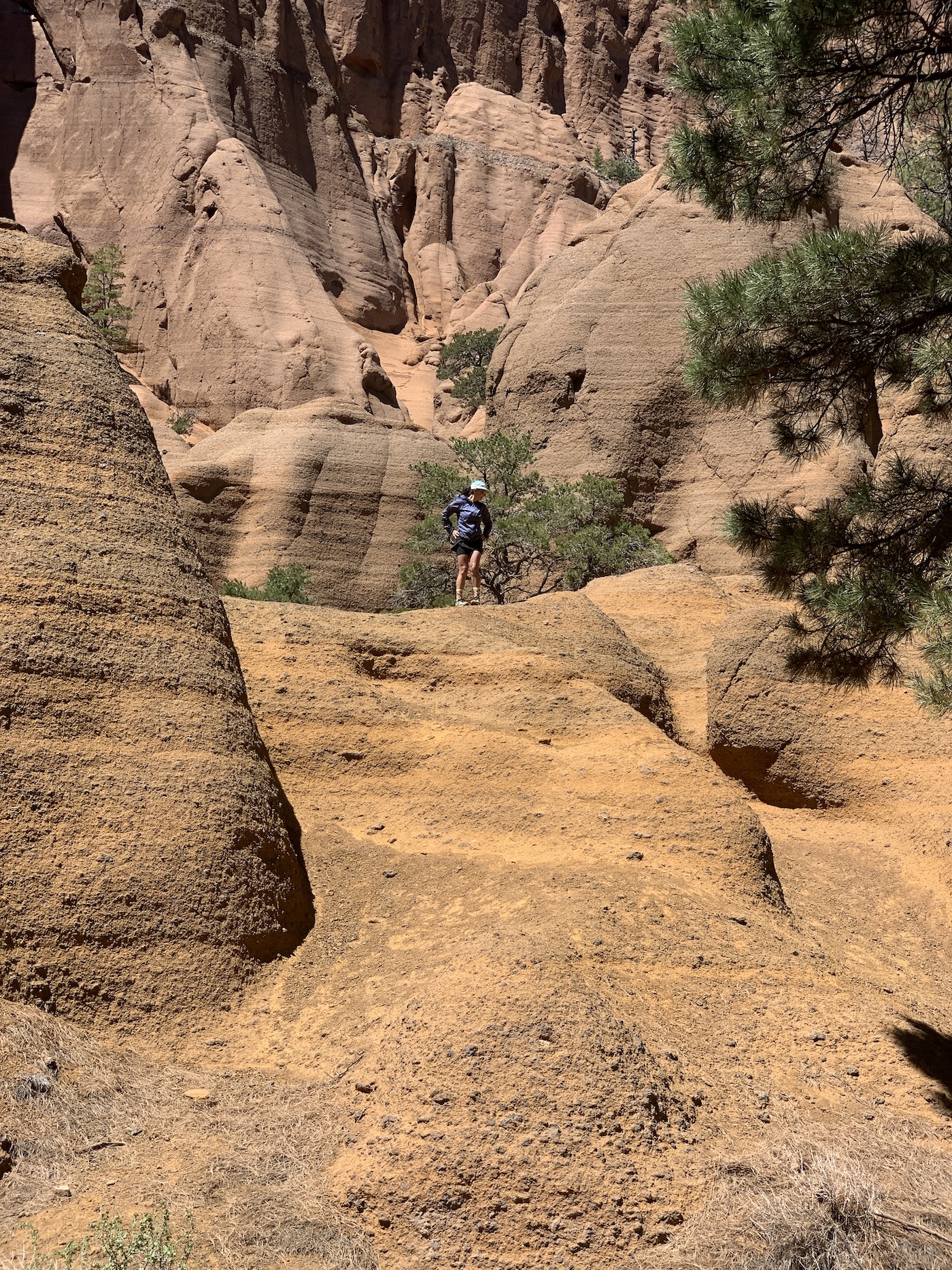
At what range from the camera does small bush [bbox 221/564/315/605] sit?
58.1 ft

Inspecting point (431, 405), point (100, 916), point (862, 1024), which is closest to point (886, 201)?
point (431, 405)

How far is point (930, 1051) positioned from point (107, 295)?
30541 millimetres

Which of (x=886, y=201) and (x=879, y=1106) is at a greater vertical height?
(x=886, y=201)

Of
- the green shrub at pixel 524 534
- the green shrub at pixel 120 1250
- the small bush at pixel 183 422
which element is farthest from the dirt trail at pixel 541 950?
the small bush at pixel 183 422

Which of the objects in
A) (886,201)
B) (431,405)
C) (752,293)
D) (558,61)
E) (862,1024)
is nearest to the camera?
(862,1024)

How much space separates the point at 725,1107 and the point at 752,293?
14.1 ft

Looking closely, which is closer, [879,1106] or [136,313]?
[879,1106]

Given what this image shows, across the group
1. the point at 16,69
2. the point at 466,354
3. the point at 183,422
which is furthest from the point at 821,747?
the point at 16,69

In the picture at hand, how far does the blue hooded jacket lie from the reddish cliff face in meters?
16.2

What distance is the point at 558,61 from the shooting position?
156ft

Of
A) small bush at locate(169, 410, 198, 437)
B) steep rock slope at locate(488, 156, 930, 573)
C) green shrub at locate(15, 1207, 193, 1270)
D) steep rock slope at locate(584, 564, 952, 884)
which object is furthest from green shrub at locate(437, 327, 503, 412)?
green shrub at locate(15, 1207, 193, 1270)

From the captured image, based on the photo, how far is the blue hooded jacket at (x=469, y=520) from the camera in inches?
481

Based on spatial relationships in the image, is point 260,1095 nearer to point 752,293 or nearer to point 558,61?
point 752,293

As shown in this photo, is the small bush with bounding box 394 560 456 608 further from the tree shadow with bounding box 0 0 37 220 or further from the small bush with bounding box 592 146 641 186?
the small bush with bounding box 592 146 641 186
